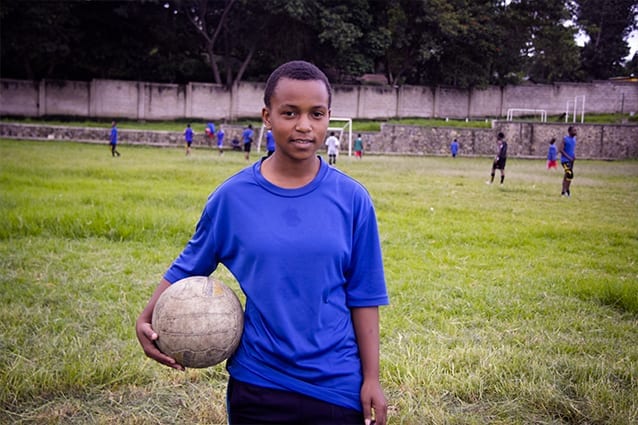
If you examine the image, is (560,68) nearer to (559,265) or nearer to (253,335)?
(559,265)

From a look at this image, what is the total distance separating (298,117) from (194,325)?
3.18 ft

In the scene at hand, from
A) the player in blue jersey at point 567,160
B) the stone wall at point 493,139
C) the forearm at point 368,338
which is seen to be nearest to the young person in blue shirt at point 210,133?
the stone wall at point 493,139

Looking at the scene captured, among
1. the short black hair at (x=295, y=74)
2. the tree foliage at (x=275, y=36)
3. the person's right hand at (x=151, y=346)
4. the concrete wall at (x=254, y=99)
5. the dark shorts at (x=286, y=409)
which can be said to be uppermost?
the tree foliage at (x=275, y=36)

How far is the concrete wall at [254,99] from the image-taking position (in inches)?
1652

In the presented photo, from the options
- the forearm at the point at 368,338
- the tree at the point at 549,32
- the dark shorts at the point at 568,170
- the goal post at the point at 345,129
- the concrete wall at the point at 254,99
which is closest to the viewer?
the forearm at the point at 368,338

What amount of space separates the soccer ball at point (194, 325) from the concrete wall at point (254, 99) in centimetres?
4017

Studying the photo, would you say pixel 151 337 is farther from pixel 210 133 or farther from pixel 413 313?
pixel 210 133

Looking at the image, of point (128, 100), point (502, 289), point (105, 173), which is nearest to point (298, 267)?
point (502, 289)

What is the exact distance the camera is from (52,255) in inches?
307

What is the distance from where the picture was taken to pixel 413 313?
19.5 feet

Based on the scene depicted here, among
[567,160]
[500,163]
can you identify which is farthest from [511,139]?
[567,160]

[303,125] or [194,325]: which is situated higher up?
[303,125]

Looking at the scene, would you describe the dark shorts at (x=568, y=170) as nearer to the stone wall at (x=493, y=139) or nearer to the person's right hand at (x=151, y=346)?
the person's right hand at (x=151, y=346)

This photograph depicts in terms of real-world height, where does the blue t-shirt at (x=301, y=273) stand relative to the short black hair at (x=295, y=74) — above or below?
below
